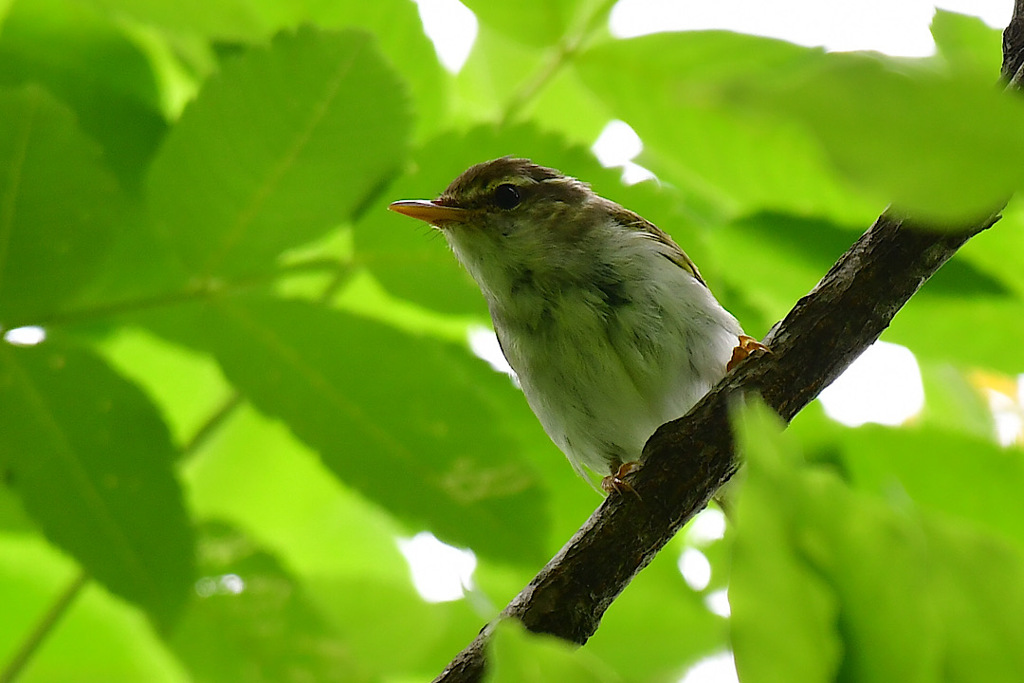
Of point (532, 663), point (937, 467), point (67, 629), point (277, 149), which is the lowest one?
point (67, 629)

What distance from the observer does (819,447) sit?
1321 mm

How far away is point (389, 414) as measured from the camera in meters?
1.64

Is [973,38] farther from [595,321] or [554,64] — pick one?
[595,321]

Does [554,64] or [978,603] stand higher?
[554,64]

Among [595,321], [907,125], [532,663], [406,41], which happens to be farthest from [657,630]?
[907,125]

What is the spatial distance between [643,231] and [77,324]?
1.38 metres

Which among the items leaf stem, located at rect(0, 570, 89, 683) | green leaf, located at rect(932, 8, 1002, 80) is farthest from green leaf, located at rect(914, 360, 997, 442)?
leaf stem, located at rect(0, 570, 89, 683)

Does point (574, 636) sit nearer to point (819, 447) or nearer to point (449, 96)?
point (819, 447)

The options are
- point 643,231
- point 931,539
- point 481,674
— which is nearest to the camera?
point 931,539

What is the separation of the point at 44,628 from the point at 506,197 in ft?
5.10

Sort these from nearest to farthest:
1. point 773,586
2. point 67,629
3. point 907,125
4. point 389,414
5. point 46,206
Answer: point 907,125, point 773,586, point 46,206, point 389,414, point 67,629

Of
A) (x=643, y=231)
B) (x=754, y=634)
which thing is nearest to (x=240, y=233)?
(x=643, y=231)

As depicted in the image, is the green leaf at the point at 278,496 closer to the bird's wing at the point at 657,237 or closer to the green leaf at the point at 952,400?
the bird's wing at the point at 657,237

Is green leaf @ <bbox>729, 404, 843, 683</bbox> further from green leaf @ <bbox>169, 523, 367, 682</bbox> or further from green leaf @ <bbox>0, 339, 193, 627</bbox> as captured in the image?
green leaf @ <bbox>169, 523, 367, 682</bbox>
